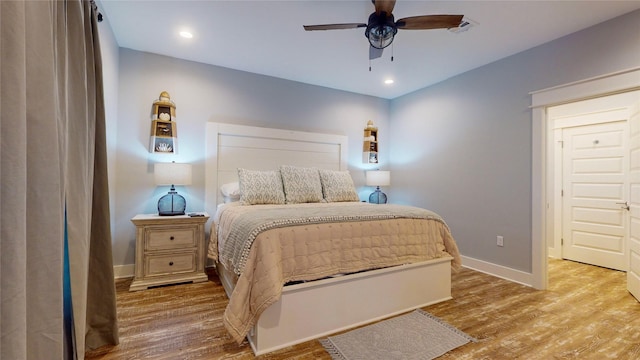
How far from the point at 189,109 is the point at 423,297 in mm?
3243

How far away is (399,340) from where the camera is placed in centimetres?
185

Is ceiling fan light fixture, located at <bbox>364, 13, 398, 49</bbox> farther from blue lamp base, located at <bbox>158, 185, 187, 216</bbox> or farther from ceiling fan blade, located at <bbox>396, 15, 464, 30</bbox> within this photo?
blue lamp base, located at <bbox>158, 185, 187, 216</bbox>

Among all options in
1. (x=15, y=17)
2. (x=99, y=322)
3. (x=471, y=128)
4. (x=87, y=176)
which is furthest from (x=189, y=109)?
(x=471, y=128)

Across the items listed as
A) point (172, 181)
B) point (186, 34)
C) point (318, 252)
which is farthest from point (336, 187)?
point (186, 34)

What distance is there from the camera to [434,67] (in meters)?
3.43

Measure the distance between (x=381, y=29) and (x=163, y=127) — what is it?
255cm

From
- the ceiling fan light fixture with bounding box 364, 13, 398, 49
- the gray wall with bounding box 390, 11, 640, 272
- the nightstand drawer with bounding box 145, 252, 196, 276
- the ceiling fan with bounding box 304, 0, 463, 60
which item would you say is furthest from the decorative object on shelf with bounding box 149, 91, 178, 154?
the gray wall with bounding box 390, 11, 640, 272

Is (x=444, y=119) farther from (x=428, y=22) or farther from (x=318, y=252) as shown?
(x=318, y=252)

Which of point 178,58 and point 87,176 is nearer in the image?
point 87,176

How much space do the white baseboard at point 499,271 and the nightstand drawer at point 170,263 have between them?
333 centimetres

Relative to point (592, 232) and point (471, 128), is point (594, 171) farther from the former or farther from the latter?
point (471, 128)

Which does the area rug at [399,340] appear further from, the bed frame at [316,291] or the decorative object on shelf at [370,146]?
the decorative object on shelf at [370,146]

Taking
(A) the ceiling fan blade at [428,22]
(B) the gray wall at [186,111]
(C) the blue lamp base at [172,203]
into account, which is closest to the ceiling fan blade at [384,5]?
(A) the ceiling fan blade at [428,22]

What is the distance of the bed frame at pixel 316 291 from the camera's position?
1.76 meters
